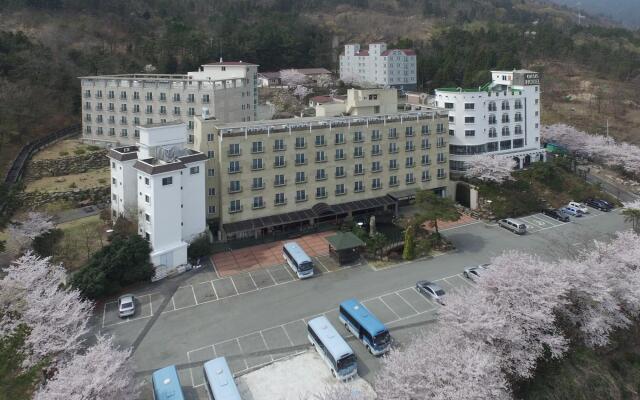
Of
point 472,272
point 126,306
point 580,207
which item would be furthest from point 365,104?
point 126,306

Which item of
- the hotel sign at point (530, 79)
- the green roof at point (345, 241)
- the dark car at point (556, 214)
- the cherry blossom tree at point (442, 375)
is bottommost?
the cherry blossom tree at point (442, 375)

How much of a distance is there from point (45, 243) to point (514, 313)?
112 ft

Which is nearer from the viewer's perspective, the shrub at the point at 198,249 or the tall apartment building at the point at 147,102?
the shrub at the point at 198,249

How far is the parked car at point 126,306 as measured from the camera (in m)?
29.8

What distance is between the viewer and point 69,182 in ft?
156

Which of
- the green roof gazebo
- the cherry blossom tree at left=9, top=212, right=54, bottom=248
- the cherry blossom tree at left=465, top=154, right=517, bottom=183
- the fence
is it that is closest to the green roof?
the green roof gazebo

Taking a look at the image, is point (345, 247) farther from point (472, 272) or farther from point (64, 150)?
point (64, 150)

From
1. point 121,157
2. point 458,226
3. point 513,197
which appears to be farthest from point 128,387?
point 513,197

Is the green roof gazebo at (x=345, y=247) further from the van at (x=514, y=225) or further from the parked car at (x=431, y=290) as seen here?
the van at (x=514, y=225)

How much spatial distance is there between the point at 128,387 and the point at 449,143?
42.2 metres

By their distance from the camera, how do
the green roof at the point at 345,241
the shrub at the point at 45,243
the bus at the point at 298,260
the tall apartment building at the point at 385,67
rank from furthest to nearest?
the tall apartment building at the point at 385,67, the green roof at the point at 345,241, the shrub at the point at 45,243, the bus at the point at 298,260

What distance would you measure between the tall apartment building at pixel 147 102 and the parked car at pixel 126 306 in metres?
26.0

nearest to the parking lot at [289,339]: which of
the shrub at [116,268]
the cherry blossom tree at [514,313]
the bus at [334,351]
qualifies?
the bus at [334,351]

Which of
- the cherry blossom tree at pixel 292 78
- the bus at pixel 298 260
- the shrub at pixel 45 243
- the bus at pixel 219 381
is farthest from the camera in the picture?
the cherry blossom tree at pixel 292 78
